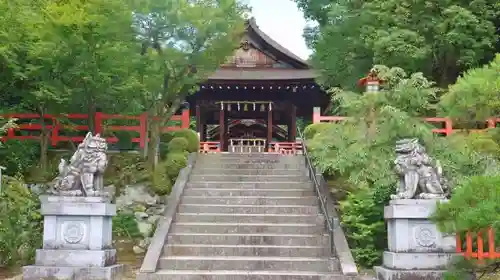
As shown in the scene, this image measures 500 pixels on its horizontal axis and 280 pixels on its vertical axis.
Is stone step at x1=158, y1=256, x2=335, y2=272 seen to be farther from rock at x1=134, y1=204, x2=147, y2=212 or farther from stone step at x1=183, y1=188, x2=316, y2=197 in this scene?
stone step at x1=183, y1=188, x2=316, y2=197

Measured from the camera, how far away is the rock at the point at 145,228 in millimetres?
11648

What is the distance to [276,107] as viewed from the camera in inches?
921

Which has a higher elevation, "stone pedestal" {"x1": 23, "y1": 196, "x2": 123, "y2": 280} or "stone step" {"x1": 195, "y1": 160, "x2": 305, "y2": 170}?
"stone step" {"x1": 195, "y1": 160, "x2": 305, "y2": 170}

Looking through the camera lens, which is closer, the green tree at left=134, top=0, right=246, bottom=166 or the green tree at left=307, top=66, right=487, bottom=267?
the green tree at left=307, top=66, right=487, bottom=267

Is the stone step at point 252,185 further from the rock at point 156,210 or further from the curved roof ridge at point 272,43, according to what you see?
the curved roof ridge at point 272,43

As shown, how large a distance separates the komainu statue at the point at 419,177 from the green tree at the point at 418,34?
728cm

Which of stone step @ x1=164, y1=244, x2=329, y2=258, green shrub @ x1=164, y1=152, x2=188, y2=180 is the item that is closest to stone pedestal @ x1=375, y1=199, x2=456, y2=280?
stone step @ x1=164, y1=244, x2=329, y2=258

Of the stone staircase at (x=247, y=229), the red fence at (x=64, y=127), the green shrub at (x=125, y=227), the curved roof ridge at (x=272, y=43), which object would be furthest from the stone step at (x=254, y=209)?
the curved roof ridge at (x=272, y=43)

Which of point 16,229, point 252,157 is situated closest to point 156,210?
point 16,229

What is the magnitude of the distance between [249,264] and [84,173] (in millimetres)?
3346

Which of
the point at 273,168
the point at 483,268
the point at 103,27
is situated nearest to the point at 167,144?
the point at 273,168

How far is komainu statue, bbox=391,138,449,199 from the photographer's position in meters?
8.74

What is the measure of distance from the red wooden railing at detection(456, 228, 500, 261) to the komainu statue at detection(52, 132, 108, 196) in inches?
232

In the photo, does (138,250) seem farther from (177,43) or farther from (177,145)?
(177,43)
